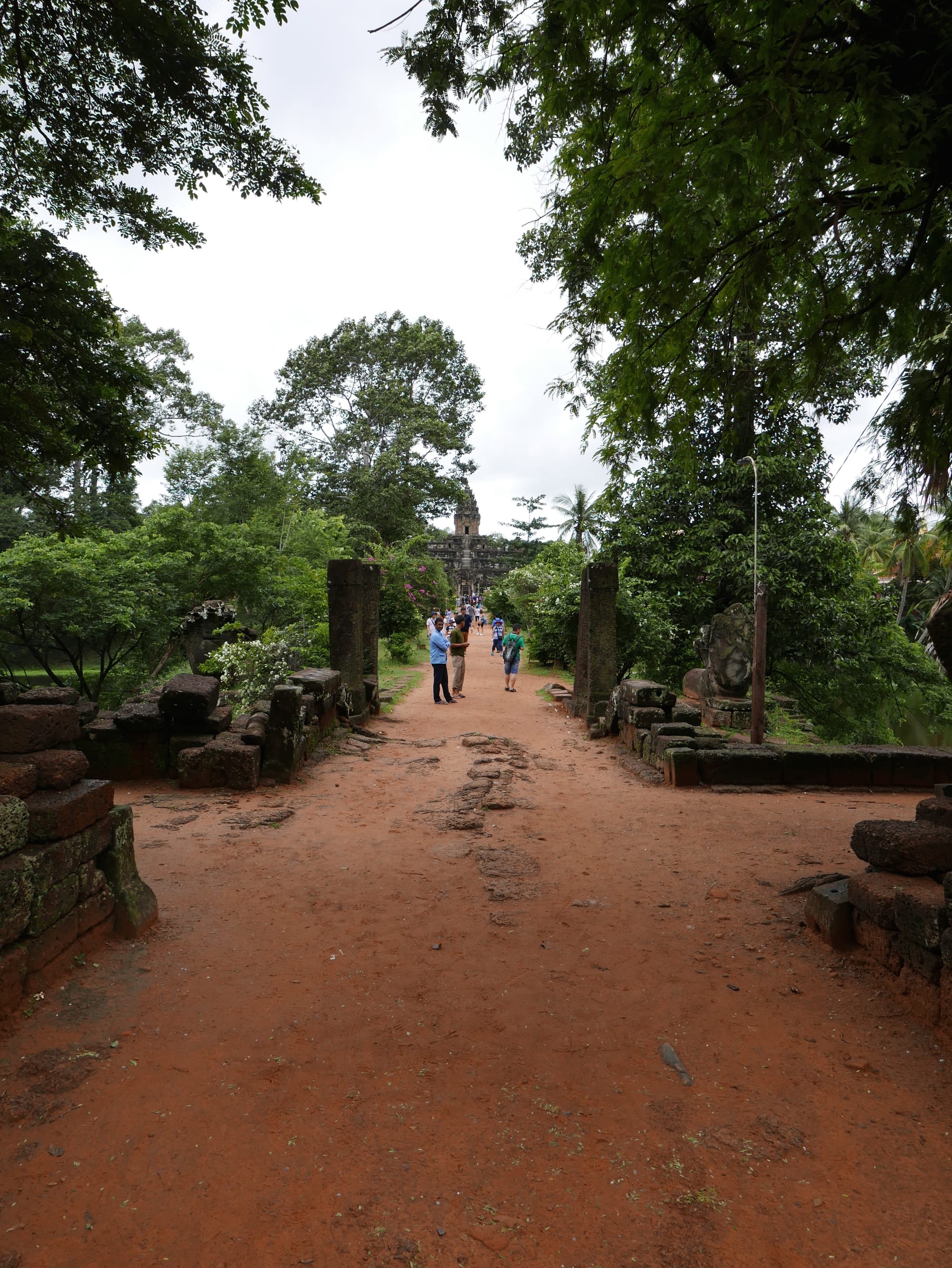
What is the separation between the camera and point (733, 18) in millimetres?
2855

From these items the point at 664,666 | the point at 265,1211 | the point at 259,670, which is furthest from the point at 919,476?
the point at 664,666

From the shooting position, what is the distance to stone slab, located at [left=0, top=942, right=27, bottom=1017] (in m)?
2.73

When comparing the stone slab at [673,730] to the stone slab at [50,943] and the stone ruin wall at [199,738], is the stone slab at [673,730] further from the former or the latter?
the stone slab at [50,943]

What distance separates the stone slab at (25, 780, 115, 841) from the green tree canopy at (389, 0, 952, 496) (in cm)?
339

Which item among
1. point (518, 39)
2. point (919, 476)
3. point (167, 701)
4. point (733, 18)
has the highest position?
point (518, 39)

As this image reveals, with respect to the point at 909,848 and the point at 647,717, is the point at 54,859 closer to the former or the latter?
the point at 909,848

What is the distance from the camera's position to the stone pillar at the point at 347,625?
33.8 feet

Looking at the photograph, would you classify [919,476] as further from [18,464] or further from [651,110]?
[18,464]

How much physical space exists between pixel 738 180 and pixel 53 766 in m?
3.86

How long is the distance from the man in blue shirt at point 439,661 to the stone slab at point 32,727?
8631 millimetres

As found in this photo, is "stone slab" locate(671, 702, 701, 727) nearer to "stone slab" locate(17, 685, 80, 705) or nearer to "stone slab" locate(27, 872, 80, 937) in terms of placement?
"stone slab" locate(17, 685, 80, 705)

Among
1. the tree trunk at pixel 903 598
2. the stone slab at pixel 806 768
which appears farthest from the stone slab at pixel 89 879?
the tree trunk at pixel 903 598

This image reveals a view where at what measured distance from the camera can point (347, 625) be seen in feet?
34.3

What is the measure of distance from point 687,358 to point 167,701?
17.4 feet
